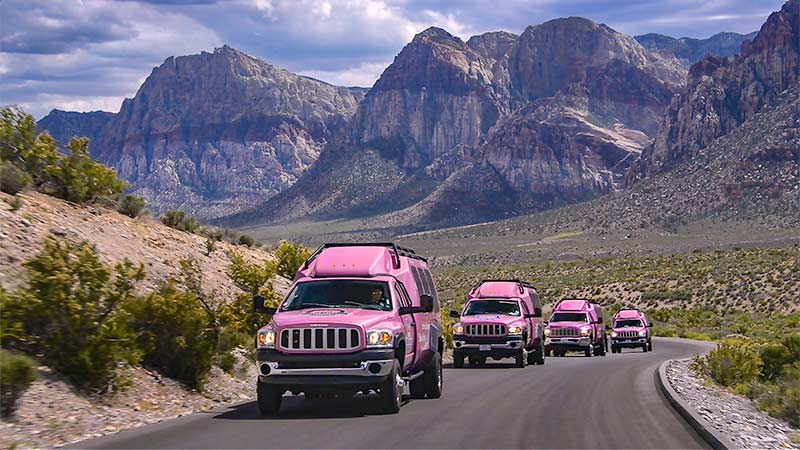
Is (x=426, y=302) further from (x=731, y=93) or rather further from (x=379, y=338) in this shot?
(x=731, y=93)

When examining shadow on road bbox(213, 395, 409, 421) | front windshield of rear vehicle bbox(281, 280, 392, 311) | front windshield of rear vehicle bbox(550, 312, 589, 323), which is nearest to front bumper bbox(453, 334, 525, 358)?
shadow on road bbox(213, 395, 409, 421)

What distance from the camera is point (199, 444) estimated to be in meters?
12.6

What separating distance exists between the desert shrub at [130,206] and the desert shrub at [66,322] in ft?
43.5

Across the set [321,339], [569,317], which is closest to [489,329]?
[569,317]

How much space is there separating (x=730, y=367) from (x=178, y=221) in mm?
16869

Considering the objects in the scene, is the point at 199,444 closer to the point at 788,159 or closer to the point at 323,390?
the point at 323,390

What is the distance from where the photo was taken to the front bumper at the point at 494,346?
27.4 m

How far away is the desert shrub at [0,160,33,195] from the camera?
23094 mm

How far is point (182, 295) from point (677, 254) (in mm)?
82108

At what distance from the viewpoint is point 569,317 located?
37.8 m

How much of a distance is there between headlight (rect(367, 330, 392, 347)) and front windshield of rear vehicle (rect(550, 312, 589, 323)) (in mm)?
22992

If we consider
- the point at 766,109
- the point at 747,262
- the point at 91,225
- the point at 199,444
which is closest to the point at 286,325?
the point at 199,444

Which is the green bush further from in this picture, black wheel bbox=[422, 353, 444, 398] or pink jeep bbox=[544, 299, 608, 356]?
pink jeep bbox=[544, 299, 608, 356]

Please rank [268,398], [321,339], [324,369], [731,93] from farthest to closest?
[731,93] < [268,398] < [321,339] < [324,369]
